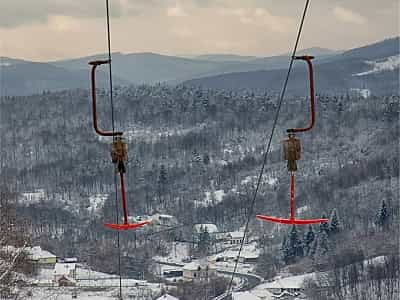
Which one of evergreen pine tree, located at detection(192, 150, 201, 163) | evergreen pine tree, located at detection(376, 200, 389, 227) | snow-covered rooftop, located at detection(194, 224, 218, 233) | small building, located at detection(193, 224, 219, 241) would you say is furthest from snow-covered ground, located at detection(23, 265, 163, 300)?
evergreen pine tree, located at detection(192, 150, 201, 163)

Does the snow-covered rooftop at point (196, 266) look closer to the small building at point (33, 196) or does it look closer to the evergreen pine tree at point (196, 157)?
the small building at point (33, 196)

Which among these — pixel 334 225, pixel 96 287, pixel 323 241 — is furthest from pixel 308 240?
pixel 96 287

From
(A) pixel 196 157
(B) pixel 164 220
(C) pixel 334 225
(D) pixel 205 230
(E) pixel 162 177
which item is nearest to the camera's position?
(C) pixel 334 225

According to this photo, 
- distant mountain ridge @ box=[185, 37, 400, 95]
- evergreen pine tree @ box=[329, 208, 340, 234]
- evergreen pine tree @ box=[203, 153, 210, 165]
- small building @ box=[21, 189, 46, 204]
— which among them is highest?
distant mountain ridge @ box=[185, 37, 400, 95]

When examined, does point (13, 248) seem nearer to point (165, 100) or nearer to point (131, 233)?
point (131, 233)

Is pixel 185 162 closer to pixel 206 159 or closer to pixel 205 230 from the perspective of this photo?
pixel 206 159

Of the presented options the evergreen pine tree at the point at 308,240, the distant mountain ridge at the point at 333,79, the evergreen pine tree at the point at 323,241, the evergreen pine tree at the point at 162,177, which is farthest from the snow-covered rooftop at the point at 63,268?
the distant mountain ridge at the point at 333,79

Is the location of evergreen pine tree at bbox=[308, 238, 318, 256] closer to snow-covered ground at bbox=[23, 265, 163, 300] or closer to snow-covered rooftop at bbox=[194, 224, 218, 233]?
snow-covered ground at bbox=[23, 265, 163, 300]
